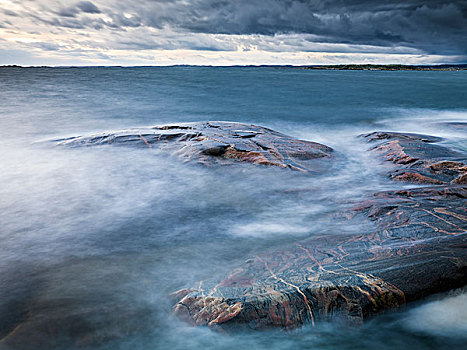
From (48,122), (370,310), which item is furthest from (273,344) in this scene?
(48,122)

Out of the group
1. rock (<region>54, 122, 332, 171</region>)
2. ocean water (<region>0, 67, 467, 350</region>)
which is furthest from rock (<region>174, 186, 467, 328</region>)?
rock (<region>54, 122, 332, 171</region>)

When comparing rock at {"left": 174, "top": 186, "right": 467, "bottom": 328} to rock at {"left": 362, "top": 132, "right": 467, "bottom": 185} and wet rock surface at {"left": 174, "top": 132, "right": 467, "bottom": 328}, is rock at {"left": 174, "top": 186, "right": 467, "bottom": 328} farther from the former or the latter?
rock at {"left": 362, "top": 132, "right": 467, "bottom": 185}

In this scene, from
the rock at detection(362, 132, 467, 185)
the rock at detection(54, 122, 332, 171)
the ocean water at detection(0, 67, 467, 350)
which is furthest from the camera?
the rock at detection(54, 122, 332, 171)

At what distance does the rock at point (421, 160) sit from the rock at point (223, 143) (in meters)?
1.59

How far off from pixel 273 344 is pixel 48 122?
15.0 m

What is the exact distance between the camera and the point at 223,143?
8.37 meters

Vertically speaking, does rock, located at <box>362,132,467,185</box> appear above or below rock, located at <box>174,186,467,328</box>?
below

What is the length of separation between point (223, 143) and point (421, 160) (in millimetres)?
4405

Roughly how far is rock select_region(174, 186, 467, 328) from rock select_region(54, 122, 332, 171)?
3.82 metres

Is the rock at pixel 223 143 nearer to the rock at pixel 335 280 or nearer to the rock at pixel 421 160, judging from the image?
the rock at pixel 421 160

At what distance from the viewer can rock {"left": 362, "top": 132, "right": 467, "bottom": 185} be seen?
20.7 ft

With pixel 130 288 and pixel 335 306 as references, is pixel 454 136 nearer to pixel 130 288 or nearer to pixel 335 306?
pixel 335 306

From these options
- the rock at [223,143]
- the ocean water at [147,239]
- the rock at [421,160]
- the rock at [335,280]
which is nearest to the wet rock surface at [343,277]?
the rock at [335,280]

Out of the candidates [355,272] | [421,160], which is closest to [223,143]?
[421,160]
